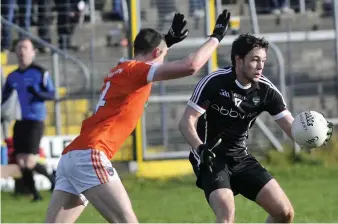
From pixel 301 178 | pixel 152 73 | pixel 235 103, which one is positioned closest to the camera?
pixel 152 73

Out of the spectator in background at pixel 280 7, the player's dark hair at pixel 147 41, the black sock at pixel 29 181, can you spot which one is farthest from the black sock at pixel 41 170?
the player's dark hair at pixel 147 41

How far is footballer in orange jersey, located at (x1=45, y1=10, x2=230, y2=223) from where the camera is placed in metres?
6.40

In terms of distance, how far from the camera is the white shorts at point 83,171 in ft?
21.2

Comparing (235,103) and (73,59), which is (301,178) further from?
(235,103)

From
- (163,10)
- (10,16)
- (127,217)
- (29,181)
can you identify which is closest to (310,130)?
(127,217)

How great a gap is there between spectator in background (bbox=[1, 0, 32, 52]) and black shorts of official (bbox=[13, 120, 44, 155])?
2969 millimetres

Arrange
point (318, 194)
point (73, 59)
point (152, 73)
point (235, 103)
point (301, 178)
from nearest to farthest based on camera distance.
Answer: point (152, 73)
point (235, 103)
point (318, 194)
point (301, 178)
point (73, 59)

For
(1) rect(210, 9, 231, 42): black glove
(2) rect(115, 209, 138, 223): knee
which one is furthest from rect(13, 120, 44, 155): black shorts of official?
(2) rect(115, 209, 138, 223): knee

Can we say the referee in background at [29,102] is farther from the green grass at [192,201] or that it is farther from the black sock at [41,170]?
the green grass at [192,201]

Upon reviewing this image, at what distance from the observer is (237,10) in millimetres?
15039

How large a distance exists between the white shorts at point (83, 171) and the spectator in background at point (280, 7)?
369 inches

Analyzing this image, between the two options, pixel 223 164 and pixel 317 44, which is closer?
pixel 223 164

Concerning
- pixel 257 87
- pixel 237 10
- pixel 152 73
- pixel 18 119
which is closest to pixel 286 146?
pixel 237 10

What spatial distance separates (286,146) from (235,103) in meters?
7.54
